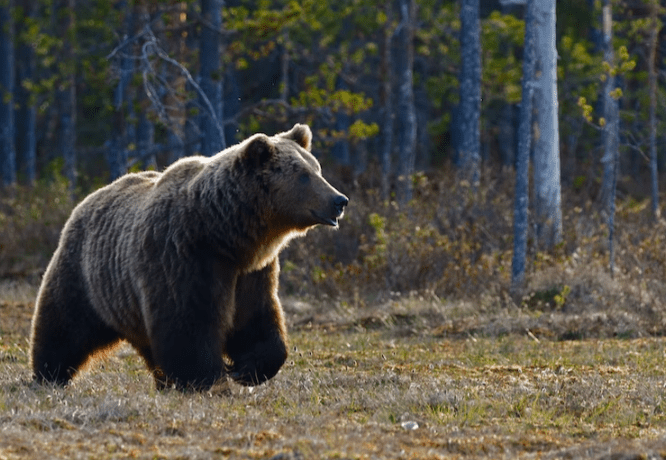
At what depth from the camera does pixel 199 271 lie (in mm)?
5797

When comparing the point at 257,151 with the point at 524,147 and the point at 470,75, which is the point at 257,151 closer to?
the point at 524,147

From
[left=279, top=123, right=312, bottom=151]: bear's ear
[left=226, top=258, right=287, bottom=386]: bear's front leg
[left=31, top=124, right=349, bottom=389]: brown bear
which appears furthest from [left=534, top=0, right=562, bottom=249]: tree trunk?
[left=226, top=258, right=287, bottom=386]: bear's front leg

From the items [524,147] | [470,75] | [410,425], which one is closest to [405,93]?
[470,75]

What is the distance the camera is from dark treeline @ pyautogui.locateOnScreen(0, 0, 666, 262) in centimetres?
1373

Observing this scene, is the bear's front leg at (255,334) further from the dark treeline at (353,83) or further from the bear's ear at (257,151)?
the dark treeline at (353,83)

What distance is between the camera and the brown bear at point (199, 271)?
5.77m

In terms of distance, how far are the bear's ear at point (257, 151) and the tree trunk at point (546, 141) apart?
6.72m

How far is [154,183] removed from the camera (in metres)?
6.64

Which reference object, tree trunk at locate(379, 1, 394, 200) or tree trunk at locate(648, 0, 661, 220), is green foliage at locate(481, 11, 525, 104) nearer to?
tree trunk at locate(379, 1, 394, 200)

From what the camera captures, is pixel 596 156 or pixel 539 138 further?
pixel 596 156

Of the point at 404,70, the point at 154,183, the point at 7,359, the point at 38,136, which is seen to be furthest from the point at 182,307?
the point at 38,136

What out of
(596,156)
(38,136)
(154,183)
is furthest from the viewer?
(38,136)

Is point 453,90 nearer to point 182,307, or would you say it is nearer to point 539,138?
point 539,138

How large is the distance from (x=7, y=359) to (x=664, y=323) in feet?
20.6
